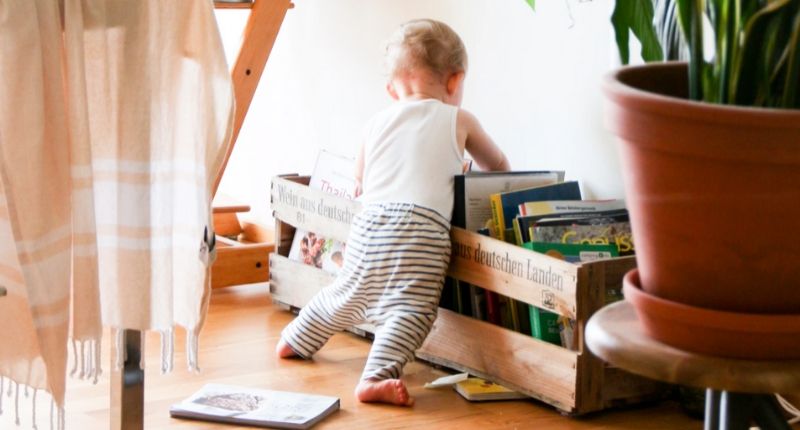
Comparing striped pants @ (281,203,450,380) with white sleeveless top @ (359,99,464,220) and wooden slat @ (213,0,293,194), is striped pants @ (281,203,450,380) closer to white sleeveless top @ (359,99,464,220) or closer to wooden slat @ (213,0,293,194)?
white sleeveless top @ (359,99,464,220)

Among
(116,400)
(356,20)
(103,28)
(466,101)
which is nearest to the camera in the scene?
(103,28)

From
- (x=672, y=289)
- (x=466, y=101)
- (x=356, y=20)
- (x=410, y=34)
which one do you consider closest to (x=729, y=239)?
(x=672, y=289)

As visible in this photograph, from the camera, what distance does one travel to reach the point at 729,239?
73 centimetres

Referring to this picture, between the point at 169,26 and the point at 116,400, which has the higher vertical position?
the point at 169,26

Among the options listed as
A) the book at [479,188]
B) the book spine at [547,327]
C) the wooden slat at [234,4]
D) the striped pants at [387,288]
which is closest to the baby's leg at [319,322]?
the striped pants at [387,288]

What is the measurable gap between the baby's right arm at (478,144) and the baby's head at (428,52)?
3.6 inches

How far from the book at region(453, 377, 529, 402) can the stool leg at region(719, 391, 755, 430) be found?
1186mm

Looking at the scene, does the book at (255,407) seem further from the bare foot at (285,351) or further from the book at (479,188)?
the book at (479,188)

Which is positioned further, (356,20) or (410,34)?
(356,20)

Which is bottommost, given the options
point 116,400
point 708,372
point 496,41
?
point 116,400

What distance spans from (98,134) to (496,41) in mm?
1181

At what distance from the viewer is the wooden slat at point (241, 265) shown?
2.75 m

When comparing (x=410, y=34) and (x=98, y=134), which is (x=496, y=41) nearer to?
(x=410, y=34)

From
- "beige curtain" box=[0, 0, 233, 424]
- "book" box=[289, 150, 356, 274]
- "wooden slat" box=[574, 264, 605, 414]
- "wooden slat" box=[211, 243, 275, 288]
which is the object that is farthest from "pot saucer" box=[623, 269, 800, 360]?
"wooden slat" box=[211, 243, 275, 288]
